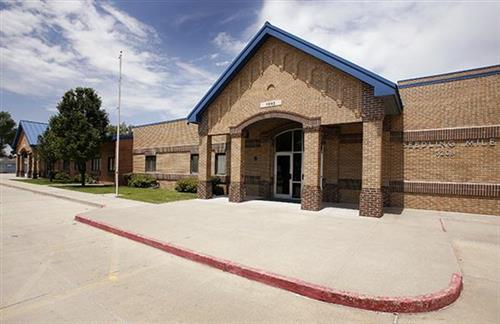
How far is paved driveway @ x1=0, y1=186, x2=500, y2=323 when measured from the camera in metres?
3.92

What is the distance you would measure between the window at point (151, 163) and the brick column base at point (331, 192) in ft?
52.0

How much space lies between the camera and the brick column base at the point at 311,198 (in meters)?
12.1

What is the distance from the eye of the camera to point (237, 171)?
1509 cm

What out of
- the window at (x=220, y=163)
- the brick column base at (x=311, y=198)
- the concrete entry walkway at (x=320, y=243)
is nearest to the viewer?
the concrete entry walkway at (x=320, y=243)

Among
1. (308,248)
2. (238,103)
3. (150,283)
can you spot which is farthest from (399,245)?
(238,103)

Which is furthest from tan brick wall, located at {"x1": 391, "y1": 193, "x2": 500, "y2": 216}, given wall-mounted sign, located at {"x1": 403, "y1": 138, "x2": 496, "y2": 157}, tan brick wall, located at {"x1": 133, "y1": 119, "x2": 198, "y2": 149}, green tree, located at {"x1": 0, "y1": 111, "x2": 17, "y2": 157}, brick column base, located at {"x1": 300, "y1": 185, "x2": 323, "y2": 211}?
green tree, located at {"x1": 0, "y1": 111, "x2": 17, "y2": 157}

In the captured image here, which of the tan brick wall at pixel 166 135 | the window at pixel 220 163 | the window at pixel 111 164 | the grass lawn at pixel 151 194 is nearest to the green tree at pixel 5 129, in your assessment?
the window at pixel 111 164

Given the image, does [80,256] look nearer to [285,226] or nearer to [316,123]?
[285,226]

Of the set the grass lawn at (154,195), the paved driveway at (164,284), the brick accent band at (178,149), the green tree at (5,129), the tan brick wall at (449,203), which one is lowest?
the paved driveway at (164,284)

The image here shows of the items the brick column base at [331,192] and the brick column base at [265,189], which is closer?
the brick column base at [331,192]

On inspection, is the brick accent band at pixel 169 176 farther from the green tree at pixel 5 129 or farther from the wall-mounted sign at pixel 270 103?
the green tree at pixel 5 129

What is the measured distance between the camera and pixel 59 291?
4668 mm

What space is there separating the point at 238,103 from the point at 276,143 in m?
3.55

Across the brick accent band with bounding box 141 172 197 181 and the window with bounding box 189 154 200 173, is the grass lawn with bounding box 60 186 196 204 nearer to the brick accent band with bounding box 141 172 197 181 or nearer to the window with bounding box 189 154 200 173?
the brick accent band with bounding box 141 172 197 181
